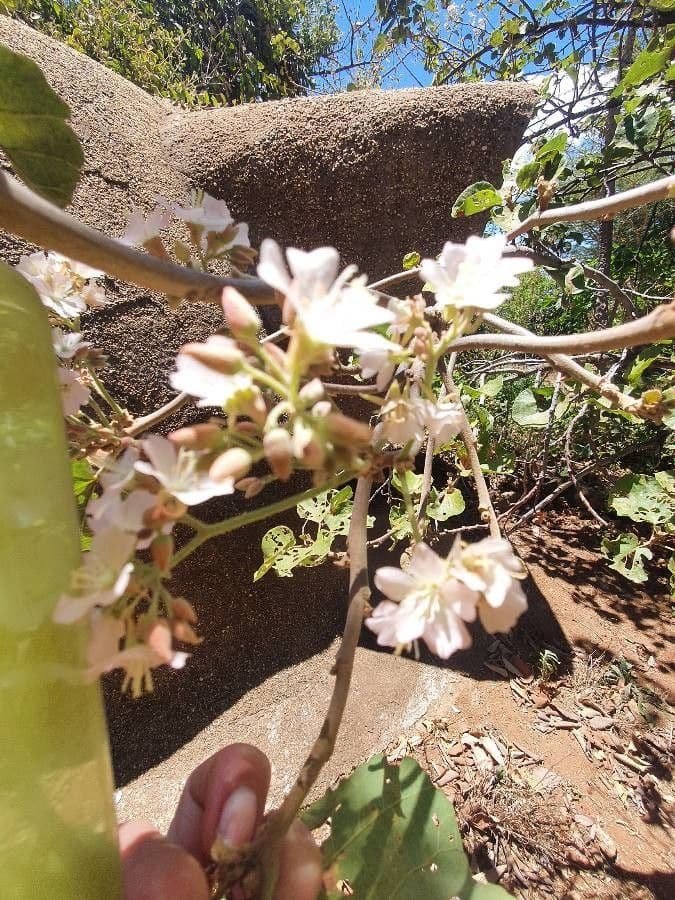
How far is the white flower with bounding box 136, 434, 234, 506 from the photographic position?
274 mm

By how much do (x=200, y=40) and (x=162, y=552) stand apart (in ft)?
14.3

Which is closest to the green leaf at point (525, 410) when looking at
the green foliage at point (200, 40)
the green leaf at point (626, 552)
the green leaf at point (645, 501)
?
the green leaf at point (645, 501)

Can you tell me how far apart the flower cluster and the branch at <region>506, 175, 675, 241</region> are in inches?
13.3

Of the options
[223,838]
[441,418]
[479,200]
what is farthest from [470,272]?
[479,200]

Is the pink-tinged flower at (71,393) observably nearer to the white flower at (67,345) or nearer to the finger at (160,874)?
the white flower at (67,345)

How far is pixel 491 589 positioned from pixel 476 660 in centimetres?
138

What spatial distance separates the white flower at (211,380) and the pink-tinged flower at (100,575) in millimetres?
86

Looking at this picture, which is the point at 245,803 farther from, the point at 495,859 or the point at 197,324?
the point at 197,324

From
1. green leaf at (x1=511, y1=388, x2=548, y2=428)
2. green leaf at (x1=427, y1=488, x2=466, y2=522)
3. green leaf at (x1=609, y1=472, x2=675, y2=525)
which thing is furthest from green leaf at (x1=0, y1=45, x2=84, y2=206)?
green leaf at (x1=609, y1=472, x2=675, y2=525)

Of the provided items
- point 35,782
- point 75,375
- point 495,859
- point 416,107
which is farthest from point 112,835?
point 416,107

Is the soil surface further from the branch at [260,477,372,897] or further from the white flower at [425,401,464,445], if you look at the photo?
the white flower at [425,401,464,445]

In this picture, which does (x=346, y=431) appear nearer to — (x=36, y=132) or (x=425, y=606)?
(x=425, y=606)

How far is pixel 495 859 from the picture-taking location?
1.10 metres

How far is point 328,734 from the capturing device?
34 centimetres
